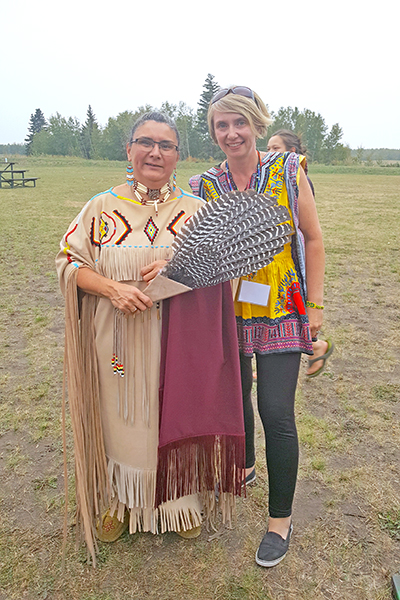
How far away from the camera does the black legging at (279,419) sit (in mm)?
2164

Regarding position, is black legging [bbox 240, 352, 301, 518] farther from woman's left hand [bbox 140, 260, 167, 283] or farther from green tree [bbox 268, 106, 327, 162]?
green tree [bbox 268, 106, 327, 162]

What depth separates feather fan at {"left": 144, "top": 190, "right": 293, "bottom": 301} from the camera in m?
1.91

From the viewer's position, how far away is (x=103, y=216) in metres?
2.09

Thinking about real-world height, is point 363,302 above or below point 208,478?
below

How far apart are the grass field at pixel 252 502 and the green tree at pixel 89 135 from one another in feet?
167

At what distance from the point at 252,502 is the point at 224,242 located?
5.38ft

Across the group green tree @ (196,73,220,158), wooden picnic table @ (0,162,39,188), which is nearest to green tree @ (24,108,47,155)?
green tree @ (196,73,220,158)

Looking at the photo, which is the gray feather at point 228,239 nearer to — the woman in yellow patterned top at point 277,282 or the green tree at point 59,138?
the woman in yellow patterned top at point 277,282

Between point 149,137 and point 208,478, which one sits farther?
point 208,478

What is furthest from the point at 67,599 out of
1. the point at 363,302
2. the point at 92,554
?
the point at 363,302

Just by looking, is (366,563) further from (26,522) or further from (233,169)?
(233,169)

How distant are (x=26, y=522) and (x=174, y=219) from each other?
72.7 inches

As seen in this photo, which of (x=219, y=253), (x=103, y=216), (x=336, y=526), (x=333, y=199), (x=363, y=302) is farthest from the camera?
(x=333, y=199)

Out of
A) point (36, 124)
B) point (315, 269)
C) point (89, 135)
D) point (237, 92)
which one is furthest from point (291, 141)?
point (36, 124)
